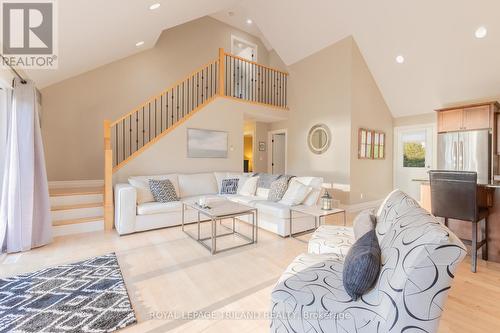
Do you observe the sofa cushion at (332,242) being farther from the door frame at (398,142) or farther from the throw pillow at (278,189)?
the door frame at (398,142)

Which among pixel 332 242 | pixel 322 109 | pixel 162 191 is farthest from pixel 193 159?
pixel 332 242

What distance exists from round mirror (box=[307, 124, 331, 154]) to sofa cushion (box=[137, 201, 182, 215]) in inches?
144

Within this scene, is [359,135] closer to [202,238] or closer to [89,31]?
[202,238]

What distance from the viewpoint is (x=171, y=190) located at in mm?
4176

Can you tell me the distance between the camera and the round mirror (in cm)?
571

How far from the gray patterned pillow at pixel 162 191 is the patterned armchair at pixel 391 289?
3.05 meters

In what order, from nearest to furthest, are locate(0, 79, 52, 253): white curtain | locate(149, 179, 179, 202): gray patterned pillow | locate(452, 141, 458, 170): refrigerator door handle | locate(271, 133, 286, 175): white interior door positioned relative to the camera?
locate(0, 79, 52, 253): white curtain
locate(149, 179, 179, 202): gray patterned pillow
locate(452, 141, 458, 170): refrigerator door handle
locate(271, 133, 286, 175): white interior door

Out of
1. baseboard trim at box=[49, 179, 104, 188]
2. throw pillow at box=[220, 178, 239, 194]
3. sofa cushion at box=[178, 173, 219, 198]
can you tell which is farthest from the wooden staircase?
throw pillow at box=[220, 178, 239, 194]

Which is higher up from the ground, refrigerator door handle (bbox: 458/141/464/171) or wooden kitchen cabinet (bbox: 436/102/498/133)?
wooden kitchen cabinet (bbox: 436/102/498/133)

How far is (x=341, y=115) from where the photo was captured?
5.37m

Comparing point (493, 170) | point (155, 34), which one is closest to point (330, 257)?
point (493, 170)

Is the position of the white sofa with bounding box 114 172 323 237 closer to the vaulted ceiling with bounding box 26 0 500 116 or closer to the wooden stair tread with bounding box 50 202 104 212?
the wooden stair tread with bounding box 50 202 104 212

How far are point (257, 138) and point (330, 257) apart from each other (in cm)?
612

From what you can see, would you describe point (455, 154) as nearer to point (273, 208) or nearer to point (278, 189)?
point (278, 189)
